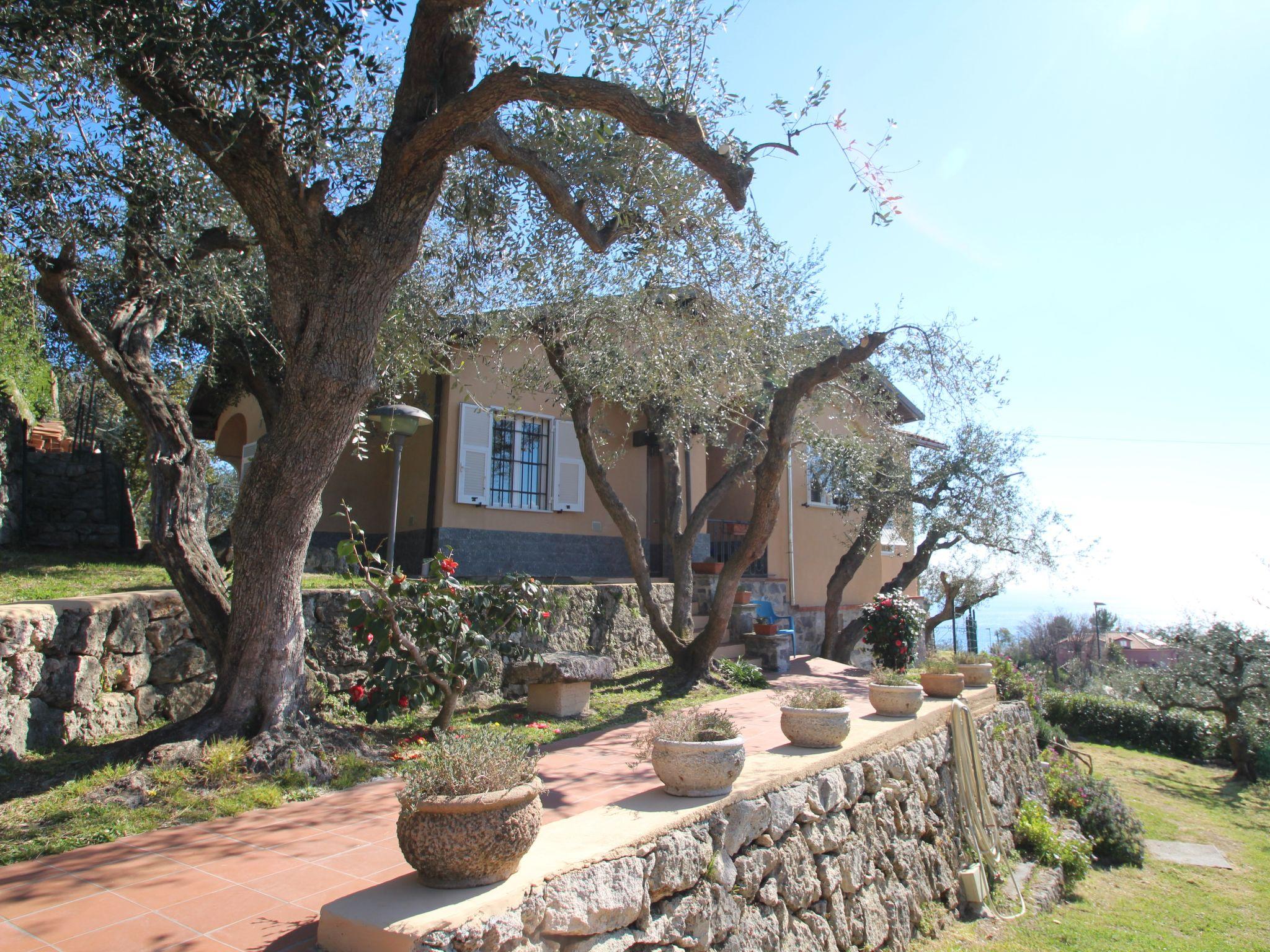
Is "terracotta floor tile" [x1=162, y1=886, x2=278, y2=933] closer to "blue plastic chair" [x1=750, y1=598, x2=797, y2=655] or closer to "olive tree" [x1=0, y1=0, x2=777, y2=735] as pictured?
"olive tree" [x1=0, y1=0, x2=777, y2=735]

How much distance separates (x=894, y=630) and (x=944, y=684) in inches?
97.9

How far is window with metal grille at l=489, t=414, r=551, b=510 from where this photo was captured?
12.0m

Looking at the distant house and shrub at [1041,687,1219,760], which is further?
the distant house

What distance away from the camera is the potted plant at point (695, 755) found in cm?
409

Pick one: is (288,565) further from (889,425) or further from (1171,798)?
(1171,798)

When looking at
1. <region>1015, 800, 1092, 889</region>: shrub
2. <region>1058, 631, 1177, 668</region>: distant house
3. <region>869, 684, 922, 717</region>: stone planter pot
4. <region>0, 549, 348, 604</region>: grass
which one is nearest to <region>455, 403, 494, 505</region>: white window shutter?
<region>0, 549, 348, 604</region>: grass

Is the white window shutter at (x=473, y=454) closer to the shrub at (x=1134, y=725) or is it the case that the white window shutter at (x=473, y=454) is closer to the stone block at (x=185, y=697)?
the stone block at (x=185, y=697)

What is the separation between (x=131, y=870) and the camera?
359 cm

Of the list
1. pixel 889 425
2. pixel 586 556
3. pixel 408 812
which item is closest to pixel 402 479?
pixel 586 556

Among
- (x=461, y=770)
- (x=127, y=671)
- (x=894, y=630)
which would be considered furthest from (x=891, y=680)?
(x=127, y=671)

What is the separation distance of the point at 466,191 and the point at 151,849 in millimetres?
5607

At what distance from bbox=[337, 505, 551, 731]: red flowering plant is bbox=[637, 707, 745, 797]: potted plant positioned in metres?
2.10

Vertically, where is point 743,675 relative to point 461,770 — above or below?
below

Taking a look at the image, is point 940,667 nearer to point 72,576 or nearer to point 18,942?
point 18,942
